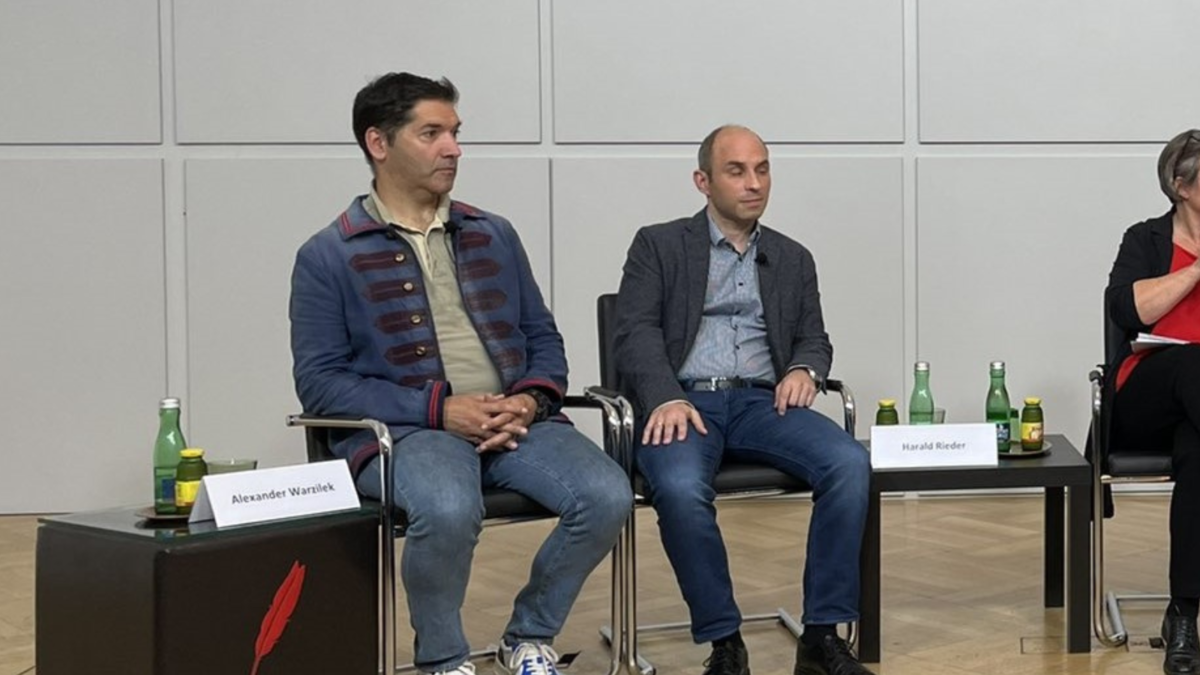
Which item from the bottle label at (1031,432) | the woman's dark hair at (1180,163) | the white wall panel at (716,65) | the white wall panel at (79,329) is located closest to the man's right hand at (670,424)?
the bottle label at (1031,432)

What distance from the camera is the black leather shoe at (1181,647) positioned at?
3.23 m

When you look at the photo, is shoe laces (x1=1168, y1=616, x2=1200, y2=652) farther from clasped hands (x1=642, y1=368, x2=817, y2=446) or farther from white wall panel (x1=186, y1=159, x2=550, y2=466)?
white wall panel (x1=186, y1=159, x2=550, y2=466)

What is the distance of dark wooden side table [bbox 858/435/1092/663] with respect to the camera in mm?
3373

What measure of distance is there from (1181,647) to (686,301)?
1357mm

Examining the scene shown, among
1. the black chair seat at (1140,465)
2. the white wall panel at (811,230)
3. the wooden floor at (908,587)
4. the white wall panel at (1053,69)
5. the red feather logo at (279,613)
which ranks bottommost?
the wooden floor at (908,587)

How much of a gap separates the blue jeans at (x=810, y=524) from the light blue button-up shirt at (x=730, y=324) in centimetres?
33

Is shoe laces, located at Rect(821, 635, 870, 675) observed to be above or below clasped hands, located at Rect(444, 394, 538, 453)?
below

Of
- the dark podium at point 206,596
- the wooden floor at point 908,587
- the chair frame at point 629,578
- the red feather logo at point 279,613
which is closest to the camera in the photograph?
the dark podium at point 206,596

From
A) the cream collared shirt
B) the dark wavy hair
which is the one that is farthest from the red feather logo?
the dark wavy hair

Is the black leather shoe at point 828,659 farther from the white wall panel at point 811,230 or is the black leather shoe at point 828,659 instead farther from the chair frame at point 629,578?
the white wall panel at point 811,230

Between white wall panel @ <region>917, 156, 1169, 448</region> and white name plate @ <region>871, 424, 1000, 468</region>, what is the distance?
2.10m

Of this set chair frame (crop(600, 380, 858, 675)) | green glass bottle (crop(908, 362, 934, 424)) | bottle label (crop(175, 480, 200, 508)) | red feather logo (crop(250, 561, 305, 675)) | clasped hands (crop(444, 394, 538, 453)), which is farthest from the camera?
green glass bottle (crop(908, 362, 934, 424))

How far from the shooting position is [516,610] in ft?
10.5

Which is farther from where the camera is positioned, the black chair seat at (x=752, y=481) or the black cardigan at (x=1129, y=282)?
the black cardigan at (x=1129, y=282)
